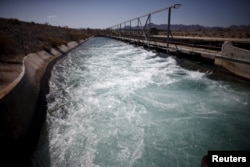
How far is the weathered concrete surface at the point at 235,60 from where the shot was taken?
7816 millimetres

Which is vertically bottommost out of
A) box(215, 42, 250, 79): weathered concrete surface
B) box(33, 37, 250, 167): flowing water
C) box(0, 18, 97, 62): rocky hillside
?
box(33, 37, 250, 167): flowing water

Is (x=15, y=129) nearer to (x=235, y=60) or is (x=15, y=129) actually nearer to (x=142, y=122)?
(x=142, y=122)

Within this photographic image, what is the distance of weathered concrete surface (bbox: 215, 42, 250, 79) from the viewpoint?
25.6 ft

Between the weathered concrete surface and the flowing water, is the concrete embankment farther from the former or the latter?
the weathered concrete surface

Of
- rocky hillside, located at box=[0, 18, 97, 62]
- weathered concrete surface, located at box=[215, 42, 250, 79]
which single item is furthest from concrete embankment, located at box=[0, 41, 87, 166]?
weathered concrete surface, located at box=[215, 42, 250, 79]

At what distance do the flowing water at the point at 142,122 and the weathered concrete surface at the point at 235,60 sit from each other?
27.6 inches

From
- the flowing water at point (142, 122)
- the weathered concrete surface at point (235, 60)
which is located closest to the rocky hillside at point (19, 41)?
the flowing water at point (142, 122)

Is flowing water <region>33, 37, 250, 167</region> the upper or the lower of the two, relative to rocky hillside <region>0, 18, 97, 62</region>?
lower

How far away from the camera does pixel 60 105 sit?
268 inches

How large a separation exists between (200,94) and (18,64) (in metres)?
9.19

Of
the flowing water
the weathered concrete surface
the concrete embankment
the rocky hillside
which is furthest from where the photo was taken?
the rocky hillside

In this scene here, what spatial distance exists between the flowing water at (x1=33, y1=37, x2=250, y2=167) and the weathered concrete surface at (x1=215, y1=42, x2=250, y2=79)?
700 mm

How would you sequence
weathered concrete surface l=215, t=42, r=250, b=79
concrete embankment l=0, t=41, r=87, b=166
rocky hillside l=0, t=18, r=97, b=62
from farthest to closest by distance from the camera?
1. rocky hillside l=0, t=18, r=97, b=62
2. weathered concrete surface l=215, t=42, r=250, b=79
3. concrete embankment l=0, t=41, r=87, b=166

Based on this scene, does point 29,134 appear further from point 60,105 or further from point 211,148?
point 211,148
